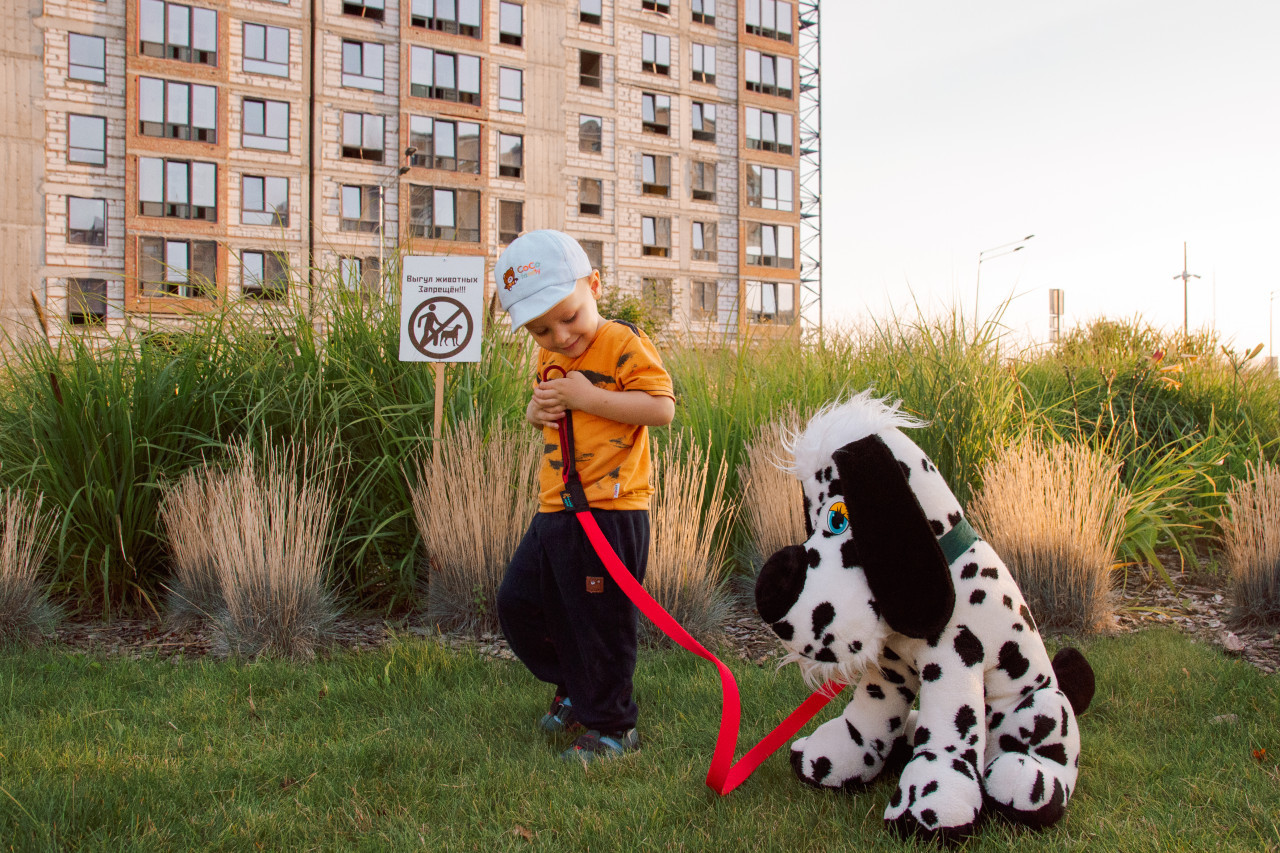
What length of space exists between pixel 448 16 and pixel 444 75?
210 cm

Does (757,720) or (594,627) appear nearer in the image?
(594,627)

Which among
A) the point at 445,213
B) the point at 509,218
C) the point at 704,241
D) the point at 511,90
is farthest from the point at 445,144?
the point at 704,241

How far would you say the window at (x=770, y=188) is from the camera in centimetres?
3606

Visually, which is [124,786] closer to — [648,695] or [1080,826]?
[648,695]

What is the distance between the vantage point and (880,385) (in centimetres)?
568

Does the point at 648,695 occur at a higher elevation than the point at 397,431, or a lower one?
lower

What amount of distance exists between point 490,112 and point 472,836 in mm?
31476

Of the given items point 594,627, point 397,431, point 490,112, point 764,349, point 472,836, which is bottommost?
point 472,836

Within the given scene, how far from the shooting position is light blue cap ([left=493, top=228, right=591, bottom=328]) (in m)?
2.47

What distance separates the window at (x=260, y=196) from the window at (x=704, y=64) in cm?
1634

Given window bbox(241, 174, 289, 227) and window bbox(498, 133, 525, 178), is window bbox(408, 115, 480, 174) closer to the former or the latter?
window bbox(498, 133, 525, 178)

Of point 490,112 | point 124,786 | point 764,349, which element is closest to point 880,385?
point 764,349

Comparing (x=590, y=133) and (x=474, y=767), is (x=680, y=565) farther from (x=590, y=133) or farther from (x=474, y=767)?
(x=590, y=133)

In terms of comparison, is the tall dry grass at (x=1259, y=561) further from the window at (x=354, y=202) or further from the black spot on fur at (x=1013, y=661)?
the window at (x=354, y=202)
